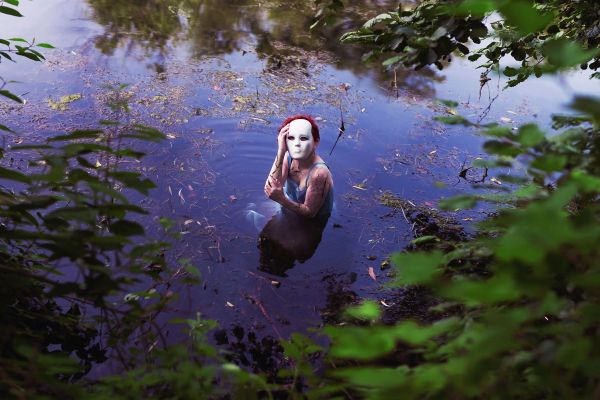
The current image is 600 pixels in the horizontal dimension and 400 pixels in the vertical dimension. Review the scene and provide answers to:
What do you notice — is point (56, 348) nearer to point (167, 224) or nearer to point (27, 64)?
point (167, 224)

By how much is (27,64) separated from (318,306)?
5778 mm

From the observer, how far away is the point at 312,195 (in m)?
3.51

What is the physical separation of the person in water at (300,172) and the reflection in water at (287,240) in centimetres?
26

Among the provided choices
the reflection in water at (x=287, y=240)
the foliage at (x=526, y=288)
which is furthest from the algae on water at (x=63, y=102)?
the foliage at (x=526, y=288)

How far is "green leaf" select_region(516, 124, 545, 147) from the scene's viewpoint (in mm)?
862

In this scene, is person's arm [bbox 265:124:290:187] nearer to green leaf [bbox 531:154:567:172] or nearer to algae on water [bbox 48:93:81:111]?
green leaf [bbox 531:154:567:172]

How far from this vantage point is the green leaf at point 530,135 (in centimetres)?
86

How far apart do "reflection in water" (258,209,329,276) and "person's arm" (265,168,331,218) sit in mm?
384

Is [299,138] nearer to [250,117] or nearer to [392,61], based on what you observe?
[392,61]

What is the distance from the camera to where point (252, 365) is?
2.62m

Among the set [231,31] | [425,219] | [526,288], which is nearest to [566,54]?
[526,288]

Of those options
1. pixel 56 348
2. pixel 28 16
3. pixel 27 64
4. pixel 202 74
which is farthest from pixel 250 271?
pixel 28 16

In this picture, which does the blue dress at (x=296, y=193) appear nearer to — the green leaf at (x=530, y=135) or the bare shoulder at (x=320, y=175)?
the bare shoulder at (x=320, y=175)

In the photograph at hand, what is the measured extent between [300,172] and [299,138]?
1.37 feet
